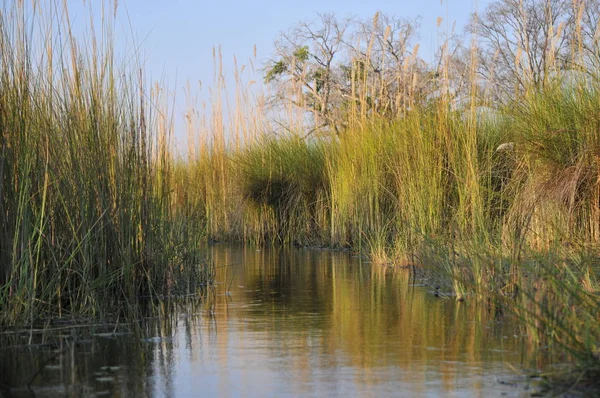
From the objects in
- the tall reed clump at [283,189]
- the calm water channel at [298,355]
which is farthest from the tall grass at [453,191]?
the calm water channel at [298,355]

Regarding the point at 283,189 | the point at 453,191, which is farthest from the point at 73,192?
the point at 283,189

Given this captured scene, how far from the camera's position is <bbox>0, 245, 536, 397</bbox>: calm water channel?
119 inches

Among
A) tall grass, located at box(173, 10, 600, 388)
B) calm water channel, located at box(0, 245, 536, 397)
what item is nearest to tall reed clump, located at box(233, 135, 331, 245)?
tall grass, located at box(173, 10, 600, 388)

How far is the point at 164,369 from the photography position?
3.37m

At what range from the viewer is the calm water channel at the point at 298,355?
9.93 feet

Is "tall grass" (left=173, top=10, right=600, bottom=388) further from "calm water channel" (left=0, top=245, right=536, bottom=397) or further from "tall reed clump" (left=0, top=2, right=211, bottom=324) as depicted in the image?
"tall reed clump" (left=0, top=2, right=211, bottom=324)

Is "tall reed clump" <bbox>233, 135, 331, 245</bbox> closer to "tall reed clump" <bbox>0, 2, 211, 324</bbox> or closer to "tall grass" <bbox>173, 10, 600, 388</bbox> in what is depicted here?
"tall grass" <bbox>173, 10, 600, 388</bbox>

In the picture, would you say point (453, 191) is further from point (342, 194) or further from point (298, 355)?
point (298, 355)

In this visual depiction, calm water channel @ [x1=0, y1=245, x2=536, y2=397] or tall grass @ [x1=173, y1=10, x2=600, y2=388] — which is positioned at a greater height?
tall grass @ [x1=173, y1=10, x2=600, y2=388]

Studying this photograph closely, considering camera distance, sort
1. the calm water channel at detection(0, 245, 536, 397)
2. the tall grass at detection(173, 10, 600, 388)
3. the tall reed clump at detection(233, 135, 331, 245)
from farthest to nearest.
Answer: the tall reed clump at detection(233, 135, 331, 245) → the tall grass at detection(173, 10, 600, 388) → the calm water channel at detection(0, 245, 536, 397)

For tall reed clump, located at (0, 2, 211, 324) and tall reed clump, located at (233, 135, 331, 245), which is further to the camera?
tall reed clump, located at (233, 135, 331, 245)

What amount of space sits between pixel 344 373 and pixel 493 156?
559 cm

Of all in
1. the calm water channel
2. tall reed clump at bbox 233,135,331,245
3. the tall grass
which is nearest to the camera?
the calm water channel

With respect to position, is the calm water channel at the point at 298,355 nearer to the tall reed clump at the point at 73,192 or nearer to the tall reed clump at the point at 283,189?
the tall reed clump at the point at 73,192
